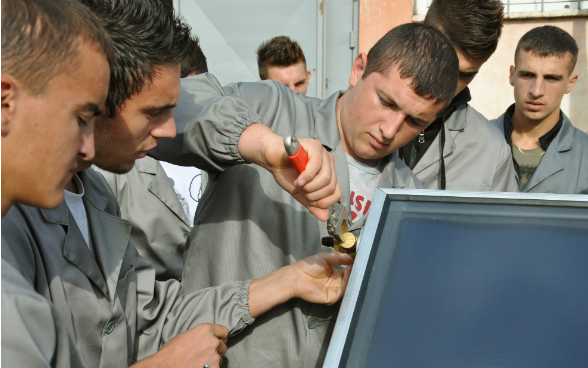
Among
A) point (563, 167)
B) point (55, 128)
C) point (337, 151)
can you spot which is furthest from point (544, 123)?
point (55, 128)

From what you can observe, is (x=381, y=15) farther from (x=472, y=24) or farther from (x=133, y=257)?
(x=133, y=257)

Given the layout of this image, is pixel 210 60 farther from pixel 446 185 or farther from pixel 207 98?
pixel 207 98

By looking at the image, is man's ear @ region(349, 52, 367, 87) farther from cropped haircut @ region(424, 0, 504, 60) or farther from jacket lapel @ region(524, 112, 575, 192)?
jacket lapel @ region(524, 112, 575, 192)

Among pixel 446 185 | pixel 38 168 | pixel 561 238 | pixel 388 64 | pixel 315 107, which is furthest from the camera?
pixel 446 185

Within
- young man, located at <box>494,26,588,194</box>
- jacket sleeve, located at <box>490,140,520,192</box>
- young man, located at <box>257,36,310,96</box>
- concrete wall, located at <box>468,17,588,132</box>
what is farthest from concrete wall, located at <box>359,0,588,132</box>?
jacket sleeve, located at <box>490,140,520,192</box>

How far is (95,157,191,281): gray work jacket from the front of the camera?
9.71 ft

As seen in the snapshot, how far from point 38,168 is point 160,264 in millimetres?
1981

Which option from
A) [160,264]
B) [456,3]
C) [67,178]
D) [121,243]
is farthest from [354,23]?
[67,178]

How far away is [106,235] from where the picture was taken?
5.38 ft

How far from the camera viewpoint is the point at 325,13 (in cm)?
640

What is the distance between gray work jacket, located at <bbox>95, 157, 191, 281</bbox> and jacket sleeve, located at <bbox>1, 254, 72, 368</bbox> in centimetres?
198

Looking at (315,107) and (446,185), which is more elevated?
(315,107)

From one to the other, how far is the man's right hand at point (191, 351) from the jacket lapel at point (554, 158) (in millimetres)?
2547

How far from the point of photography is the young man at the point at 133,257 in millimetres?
1396
